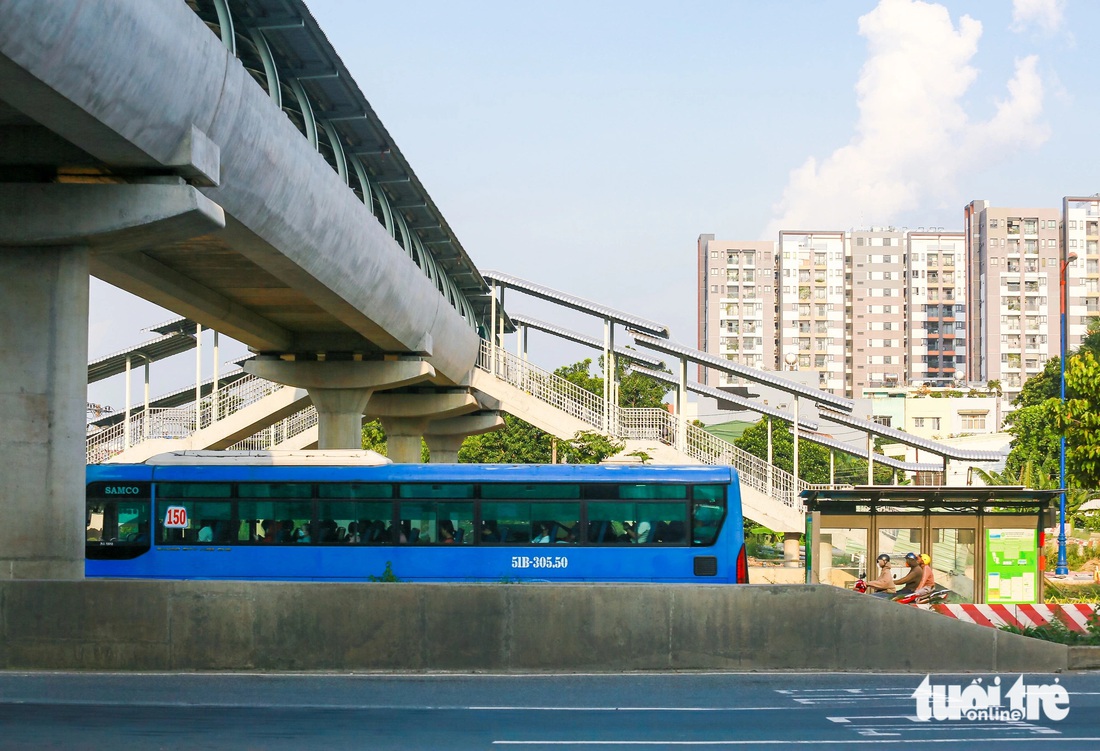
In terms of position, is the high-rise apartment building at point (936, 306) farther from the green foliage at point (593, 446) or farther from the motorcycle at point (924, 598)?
the motorcycle at point (924, 598)

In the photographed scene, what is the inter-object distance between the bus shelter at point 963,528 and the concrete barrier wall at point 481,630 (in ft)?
19.0

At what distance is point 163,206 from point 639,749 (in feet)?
31.9

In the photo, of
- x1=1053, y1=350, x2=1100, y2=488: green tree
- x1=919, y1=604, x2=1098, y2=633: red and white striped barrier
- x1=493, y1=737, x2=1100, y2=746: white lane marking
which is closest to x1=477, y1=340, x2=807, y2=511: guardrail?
x1=1053, y1=350, x2=1100, y2=488: green tree

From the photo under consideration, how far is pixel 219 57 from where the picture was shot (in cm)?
1677

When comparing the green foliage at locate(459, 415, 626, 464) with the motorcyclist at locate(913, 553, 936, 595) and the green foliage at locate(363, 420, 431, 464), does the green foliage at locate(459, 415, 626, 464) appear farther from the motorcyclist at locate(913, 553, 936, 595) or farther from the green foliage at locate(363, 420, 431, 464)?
the motorcyclist at locate(913, 553, 936, 595)

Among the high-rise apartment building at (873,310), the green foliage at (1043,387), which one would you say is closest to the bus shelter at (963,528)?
the green foliage at (1043,387)

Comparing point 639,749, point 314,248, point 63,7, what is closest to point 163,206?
point 63,7

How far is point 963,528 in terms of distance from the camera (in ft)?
74.7

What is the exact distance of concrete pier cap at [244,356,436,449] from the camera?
36.7 m

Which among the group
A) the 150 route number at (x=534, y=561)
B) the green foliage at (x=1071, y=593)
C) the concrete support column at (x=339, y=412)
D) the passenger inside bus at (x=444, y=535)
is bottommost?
the green foliage at (x=1071, y=593)

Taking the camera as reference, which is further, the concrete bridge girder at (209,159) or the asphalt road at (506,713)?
the concrete bridge girder at (209,159)

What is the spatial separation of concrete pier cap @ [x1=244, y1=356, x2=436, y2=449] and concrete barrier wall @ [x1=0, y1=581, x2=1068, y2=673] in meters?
20.8

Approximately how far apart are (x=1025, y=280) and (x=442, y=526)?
138135 mm

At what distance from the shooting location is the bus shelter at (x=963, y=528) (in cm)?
2261
